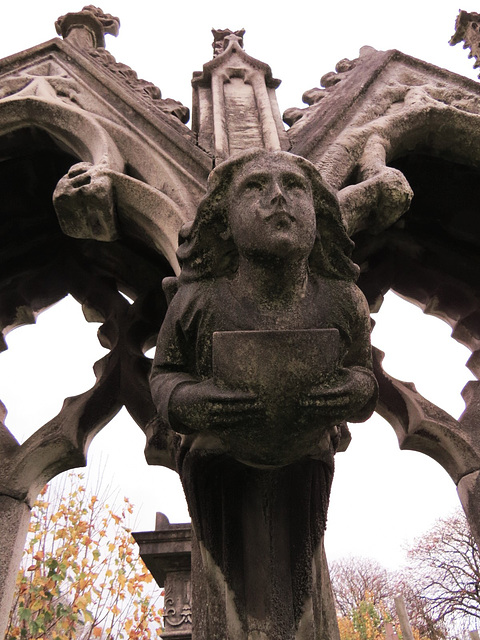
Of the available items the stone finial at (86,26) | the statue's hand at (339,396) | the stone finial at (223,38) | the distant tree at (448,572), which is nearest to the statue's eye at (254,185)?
the statue's hand at (339,396)

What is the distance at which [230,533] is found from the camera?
1839 millimetres

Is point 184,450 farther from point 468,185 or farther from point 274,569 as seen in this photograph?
point 468,185

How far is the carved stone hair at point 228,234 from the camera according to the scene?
179 centimetres

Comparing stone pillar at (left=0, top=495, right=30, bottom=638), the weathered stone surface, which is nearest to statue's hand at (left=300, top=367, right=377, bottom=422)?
the weathered stone surface

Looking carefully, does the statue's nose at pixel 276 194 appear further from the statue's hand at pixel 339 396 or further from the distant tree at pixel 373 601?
the distant tree at pixel 373 601

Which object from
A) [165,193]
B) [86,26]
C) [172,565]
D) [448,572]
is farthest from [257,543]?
[448,572]

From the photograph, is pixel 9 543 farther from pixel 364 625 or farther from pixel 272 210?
pixel 364 625

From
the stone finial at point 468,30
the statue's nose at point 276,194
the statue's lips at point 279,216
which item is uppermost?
the stone finial at point 468,30

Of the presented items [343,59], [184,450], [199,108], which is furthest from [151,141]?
[343,59]

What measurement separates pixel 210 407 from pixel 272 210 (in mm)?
598

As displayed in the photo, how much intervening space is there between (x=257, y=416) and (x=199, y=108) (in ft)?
8.36

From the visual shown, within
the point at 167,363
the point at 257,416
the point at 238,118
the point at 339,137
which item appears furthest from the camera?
the point at 238,118

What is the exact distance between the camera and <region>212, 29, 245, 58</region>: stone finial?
4.17m

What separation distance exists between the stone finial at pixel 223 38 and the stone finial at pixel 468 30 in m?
1.76
